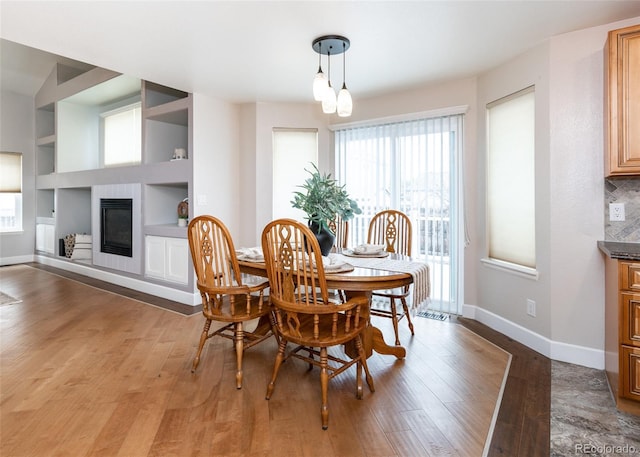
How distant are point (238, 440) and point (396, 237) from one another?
2203 mm

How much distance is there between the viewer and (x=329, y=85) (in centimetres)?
243

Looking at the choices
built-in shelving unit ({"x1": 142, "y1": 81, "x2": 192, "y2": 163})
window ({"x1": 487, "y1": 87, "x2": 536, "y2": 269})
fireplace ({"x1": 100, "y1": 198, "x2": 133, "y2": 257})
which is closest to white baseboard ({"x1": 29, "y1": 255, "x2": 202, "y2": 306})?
fireplace ({"x1": 100, "y1": 198, "x2": 133, "y2": 257})

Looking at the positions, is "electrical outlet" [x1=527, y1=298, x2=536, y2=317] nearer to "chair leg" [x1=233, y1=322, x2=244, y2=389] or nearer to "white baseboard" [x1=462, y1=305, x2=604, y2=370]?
"white baseboard" [x1=462, y1=305, x2=604, y2=370]

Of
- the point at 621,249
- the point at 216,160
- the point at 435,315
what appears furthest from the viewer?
the point at 216,160

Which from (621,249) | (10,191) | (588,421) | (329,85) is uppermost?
(329,85)

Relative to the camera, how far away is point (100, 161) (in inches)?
252

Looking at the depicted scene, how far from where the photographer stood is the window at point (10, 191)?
Result: 21.5 feet

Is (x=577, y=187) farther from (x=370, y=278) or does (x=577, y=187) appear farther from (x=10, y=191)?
(x=10, y=191)

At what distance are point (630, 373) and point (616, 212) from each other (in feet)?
3.65

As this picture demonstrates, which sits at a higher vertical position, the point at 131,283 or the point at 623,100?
the point at 623,100

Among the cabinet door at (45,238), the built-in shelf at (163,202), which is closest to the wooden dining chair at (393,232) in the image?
the built-in shelf at (163,202)

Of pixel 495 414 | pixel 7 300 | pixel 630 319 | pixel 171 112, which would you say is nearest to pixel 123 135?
pixel 171 112

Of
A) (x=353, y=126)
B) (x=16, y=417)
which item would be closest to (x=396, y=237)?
(x=353, y=126)

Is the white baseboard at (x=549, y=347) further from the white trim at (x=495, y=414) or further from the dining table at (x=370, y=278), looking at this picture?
the dining table at (x=370, y=278)
